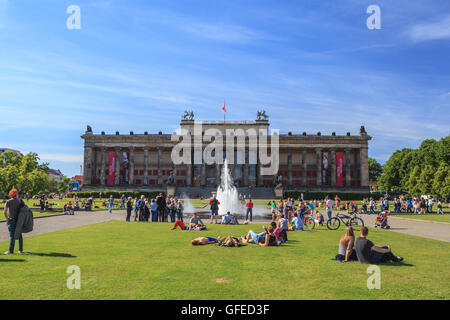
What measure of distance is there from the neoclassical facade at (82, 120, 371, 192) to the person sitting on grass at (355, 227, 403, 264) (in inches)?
2845

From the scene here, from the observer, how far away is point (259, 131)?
285 ft

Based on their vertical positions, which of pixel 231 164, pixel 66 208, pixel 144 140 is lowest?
pixel 66 208

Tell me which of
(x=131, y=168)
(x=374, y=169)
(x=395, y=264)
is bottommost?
(x=395, y=264)

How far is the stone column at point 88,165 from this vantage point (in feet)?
281

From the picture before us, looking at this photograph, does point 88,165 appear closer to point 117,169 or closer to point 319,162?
point 117,169

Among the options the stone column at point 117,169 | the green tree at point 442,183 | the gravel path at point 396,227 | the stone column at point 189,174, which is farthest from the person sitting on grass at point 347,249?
the stone column at point 117,169

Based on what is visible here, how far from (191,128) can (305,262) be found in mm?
80669

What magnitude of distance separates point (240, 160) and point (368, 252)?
248 feet

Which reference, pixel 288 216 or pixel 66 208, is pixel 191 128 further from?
pixel 288 216

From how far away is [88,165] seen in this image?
8619cm

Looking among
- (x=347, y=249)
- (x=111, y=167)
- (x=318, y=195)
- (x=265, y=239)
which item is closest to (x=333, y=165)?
(x=318, y=195)
